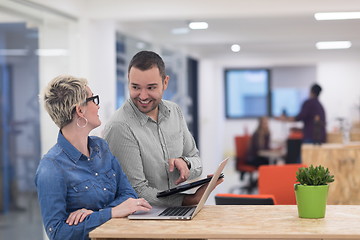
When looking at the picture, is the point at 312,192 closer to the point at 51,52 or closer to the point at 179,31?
the point at 51,52

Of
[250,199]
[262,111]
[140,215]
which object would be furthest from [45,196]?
[262,111]

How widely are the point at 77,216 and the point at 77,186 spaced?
13cm

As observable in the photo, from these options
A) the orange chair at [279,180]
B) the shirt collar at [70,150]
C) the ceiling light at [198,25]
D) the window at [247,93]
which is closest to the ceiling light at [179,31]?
the ceiling light at [198,25]

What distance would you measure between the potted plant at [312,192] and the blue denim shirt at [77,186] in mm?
778

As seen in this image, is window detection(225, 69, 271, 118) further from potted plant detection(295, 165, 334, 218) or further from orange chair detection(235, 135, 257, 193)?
potted plant detection(295, 165, 334, 218)

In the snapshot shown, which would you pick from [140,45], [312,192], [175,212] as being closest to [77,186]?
[175,212]

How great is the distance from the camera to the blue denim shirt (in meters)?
2.63

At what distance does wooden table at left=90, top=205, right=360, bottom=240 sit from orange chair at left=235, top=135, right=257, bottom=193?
7979 mm

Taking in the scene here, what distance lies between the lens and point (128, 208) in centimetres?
275

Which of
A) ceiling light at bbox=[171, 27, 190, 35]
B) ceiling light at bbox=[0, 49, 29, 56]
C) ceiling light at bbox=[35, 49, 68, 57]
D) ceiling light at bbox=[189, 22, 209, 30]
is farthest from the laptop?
ceiling light at bbox=[171, 27, 190, 35]

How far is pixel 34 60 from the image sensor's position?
5855 millimetres

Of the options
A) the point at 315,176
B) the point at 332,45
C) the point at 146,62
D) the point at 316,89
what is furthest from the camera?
the point at 332,45

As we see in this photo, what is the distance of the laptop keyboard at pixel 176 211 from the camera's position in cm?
276

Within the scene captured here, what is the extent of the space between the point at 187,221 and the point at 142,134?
64 centimetres
